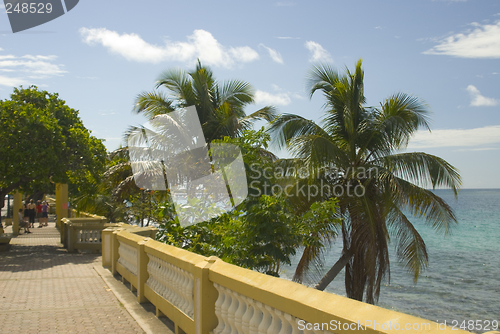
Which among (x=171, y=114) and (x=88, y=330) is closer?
(x=88, y=330)

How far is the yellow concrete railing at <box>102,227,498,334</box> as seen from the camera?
249 centimetres

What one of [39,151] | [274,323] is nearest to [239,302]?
[274,323]

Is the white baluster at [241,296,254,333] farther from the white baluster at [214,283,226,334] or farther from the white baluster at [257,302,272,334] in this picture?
the white baluster at [214,283,226,334]

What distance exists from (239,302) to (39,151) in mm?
13849

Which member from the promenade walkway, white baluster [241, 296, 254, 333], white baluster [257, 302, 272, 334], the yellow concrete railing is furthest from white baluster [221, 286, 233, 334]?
the promenade walkway

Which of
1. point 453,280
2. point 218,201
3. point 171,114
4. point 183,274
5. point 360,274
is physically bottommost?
point 453,280

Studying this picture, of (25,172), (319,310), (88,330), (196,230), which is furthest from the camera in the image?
(25,172)

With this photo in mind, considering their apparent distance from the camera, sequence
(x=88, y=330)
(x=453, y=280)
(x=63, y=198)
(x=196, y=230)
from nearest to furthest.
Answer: (x=88, y=330), (x=196, y=230), (x=63, y=198), (x=453, y=280)

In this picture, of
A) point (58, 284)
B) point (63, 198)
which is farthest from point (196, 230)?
point (63, 198)

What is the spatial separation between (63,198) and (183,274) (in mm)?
22695

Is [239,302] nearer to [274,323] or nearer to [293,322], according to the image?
[274,323]

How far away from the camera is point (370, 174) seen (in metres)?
14.2

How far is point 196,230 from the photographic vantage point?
27.1 ft

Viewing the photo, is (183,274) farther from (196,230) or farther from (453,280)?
(453,280)
